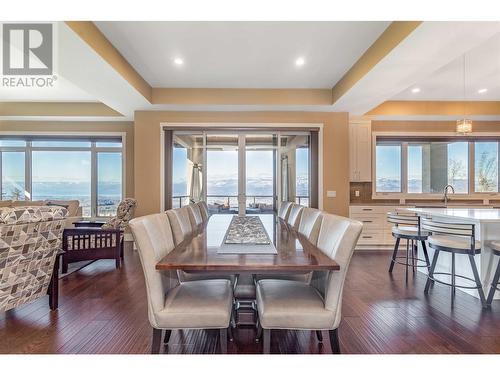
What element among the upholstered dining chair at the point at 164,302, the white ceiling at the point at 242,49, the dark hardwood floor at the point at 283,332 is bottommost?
the dark hardwood floor at the point at 283,332

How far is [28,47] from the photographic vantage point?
2.90m

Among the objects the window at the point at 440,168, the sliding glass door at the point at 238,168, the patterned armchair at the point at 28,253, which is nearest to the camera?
the patterned armchair at the point at 28,253

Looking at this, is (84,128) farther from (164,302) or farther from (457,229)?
(457,229)

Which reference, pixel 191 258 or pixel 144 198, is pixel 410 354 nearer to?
pixel 191 258

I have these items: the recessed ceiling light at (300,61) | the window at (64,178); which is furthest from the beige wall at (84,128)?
the recessed ceiling light at (300,61)

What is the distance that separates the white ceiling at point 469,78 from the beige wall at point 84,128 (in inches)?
227

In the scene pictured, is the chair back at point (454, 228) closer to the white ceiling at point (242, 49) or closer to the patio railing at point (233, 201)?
the white ceiling at point (242, 49)

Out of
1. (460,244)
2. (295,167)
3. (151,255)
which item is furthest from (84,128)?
(460,244)

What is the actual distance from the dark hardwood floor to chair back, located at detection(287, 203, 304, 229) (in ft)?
3.13

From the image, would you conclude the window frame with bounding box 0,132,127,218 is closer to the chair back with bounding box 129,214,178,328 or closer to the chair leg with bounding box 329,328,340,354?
the chair back with bounding box 129,214,178,328

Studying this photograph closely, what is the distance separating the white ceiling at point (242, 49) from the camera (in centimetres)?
282

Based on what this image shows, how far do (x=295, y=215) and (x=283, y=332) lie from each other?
123 centimetres

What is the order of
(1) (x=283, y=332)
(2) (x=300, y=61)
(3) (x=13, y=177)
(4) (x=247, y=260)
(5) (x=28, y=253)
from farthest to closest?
1. (3) (x=13, y=177)
2. (2) (x=300, y=61)
3. (5) (x=28, y=253)
4. (1) (x=283, y=332)
5. (4) (x=247, y=260)
